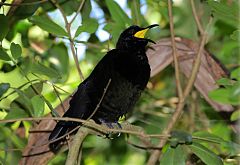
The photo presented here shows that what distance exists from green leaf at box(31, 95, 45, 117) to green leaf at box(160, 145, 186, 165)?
0.56m

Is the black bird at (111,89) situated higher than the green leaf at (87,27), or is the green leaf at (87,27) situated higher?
the green leaf at (87,27)

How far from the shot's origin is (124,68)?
8.95 ft

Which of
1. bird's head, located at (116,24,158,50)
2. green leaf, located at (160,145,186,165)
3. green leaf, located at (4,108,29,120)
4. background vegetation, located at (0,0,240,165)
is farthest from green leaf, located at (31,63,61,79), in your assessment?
green leaf, located at (160,145,186,165)

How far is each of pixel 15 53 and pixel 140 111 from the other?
4.44ft

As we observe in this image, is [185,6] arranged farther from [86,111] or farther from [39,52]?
[86,111]

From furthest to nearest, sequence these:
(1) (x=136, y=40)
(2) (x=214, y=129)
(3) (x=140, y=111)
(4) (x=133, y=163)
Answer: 1. (4) (x=133, y=163)
2. (3) (x=140, y=111)
3. (2) (x=214, y=129)
4. (1) (x=136, y=40)

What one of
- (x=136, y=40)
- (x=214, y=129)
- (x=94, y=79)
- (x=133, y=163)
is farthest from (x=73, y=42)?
(x=133, y=163)

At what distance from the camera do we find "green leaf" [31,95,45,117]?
2420mm

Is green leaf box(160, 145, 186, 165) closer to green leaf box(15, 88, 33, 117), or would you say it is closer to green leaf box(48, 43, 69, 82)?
green leaf box(15, 88, 33, 117)

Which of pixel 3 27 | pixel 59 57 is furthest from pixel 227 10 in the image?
pixel 59 57

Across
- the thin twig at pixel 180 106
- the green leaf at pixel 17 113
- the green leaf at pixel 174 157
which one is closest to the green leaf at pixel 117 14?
the thin twig at pixel 180 106

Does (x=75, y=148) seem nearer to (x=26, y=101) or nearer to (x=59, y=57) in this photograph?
(x=26, y=101)

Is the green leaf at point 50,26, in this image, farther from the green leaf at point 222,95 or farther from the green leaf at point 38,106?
the green leaf at point 222,95

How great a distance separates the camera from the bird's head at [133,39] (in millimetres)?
2898
